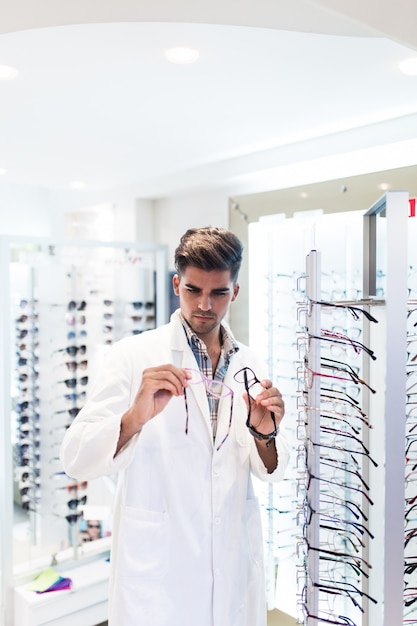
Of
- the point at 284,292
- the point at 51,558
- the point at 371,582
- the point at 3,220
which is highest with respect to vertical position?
the point at 3,220

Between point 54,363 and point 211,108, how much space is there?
1.83 metres

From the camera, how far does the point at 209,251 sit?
1.65 m

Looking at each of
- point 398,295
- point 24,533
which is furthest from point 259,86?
point 24,533

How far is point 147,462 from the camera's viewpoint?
1.69m

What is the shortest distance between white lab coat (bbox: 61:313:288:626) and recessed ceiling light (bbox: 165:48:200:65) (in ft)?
2.92

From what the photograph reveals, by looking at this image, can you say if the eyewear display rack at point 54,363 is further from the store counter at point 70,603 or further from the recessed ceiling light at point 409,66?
the recessed ceiling light at point 409,66

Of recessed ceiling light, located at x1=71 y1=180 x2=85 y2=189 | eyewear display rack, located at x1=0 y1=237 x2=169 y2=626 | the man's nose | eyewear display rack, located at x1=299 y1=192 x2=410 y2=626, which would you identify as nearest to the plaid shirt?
the man's nose

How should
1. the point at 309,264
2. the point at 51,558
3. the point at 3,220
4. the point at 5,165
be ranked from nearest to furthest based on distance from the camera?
the point at 309,264 → the point at 51,558 → the point at 5,165 → the point at 3,220

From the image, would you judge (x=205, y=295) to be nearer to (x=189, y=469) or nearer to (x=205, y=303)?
(x=205, y=303)

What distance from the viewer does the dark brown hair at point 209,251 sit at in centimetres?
165

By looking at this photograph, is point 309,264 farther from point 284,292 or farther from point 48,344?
point 48,344

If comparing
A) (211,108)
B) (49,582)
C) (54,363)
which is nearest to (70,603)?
(49,582)

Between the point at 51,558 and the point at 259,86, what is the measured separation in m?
2.81

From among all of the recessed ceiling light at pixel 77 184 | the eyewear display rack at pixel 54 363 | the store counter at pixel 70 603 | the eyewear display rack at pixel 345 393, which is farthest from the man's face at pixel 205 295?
the recessed ceiling light at pixel 77 184
